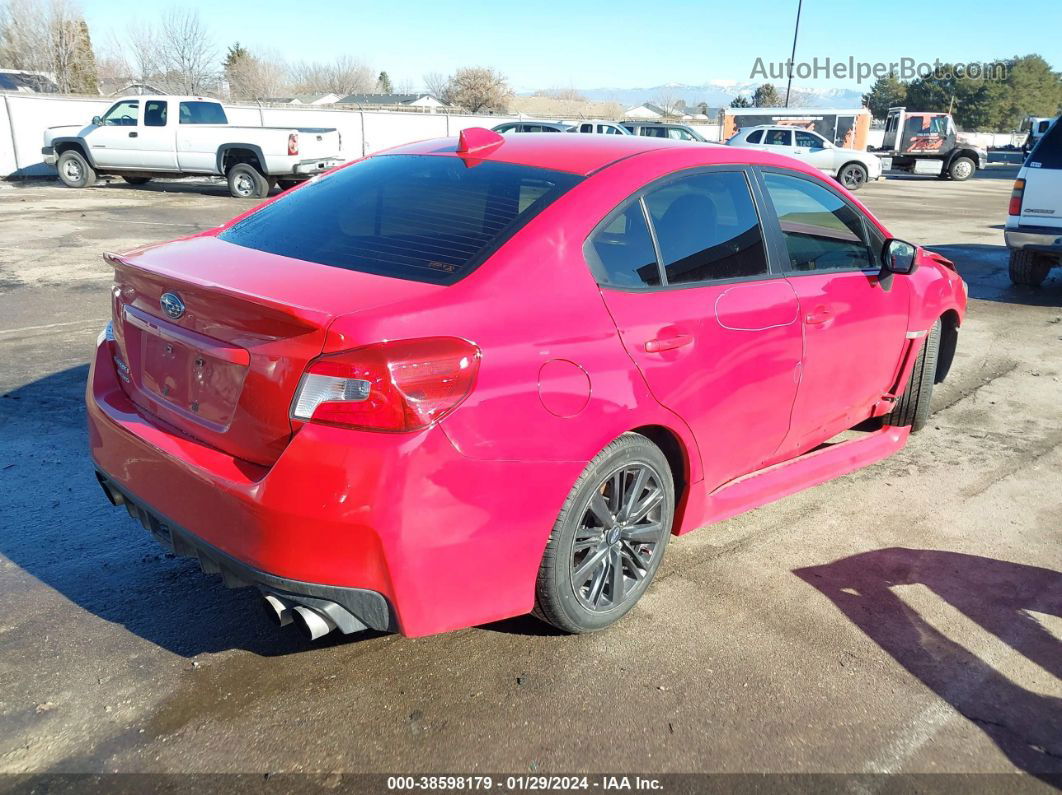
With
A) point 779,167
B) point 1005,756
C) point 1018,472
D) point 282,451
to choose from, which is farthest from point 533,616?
point 1018,472

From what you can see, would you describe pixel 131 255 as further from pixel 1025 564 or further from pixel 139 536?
pixel 1025 564

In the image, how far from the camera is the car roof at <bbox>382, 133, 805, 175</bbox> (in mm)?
3227

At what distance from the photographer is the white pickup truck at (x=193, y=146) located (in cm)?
1741

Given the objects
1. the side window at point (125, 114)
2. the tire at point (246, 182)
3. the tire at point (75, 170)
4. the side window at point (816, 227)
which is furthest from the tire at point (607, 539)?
the tire at point (75, 170)

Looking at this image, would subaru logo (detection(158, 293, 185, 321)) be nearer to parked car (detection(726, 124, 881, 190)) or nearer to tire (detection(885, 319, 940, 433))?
tire (detection(885, 319, 940, 433))

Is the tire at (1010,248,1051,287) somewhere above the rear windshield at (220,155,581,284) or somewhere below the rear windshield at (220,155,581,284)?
below

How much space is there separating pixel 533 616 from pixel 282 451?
3.73ft

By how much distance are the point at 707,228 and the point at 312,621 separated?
79.8 inches

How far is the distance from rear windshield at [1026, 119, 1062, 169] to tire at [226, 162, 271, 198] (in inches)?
544

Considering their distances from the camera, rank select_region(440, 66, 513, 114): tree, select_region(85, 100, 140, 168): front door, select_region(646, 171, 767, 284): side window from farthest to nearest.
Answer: select_region(440, 66, 513, 114): tree < select_region(85, 100, 140, 168): front door < select_region(646, 171, 767, 284): side window

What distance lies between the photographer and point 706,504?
11.3 ft

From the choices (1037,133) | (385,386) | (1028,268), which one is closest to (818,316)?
(385,386)

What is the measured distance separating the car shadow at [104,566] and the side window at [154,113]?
50.9 ft

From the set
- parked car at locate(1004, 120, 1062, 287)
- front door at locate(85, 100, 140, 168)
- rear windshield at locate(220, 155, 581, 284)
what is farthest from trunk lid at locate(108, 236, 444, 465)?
front door at locate(85, 100, 140, 168)
